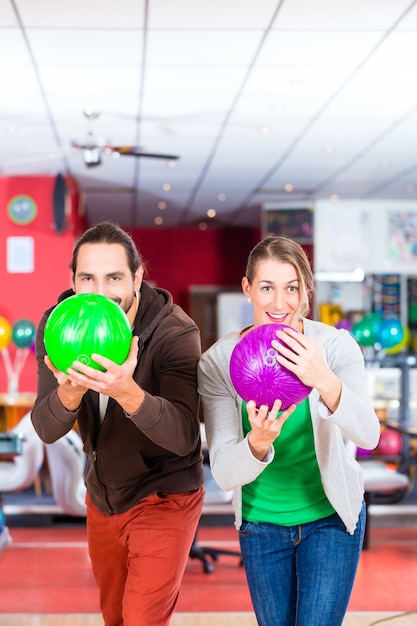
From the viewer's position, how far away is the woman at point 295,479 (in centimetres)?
212

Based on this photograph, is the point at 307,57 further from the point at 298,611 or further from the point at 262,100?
the point at 298,611

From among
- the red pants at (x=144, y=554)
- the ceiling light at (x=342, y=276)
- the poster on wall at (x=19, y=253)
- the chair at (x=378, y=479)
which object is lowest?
the chair at (x=378, y=479)

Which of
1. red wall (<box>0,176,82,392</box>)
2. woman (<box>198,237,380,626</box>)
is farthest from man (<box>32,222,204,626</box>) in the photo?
red wall (<box>0,176,82,392</box>)

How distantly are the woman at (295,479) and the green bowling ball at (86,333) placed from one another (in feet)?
1.42

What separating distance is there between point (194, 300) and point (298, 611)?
12377mm

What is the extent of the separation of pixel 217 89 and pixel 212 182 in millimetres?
3817

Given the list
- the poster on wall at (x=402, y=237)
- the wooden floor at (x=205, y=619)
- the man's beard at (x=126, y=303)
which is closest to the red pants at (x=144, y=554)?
the man's beard at (x=126, y=303)

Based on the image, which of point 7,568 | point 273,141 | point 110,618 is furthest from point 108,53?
→ point 110,618

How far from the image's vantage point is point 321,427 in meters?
2.14

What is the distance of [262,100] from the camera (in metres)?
6.23

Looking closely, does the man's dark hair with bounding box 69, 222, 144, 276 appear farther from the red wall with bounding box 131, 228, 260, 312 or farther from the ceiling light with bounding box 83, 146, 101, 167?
the red wall with bounding box 131, 228, 260, 312

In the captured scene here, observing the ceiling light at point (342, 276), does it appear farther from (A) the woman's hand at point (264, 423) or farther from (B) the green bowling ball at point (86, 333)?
(B) the green bowling ball at point (86, 333)

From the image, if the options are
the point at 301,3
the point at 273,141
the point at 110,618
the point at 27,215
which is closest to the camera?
the point at 110,618

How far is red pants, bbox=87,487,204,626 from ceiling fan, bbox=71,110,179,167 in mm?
4479
